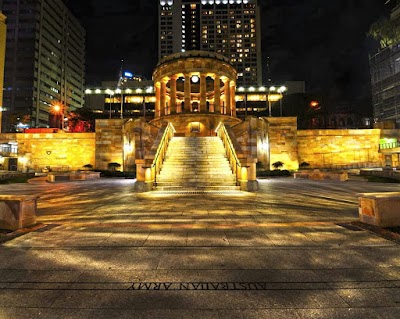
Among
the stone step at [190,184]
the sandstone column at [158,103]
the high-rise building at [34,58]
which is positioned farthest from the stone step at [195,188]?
the high-rise building at [34,58]

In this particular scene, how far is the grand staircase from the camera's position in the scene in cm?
1248

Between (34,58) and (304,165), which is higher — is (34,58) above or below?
above

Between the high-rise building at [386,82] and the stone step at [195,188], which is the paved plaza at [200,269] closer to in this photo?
the stone step at [195,188]

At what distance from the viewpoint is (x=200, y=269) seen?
338 cm

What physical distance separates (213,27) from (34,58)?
3638 inches

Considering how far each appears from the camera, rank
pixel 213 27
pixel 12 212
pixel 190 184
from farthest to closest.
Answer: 1. pixel 213 27
2. pixel 190 184
3. pixel 12 212

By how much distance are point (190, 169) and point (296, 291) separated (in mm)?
11690

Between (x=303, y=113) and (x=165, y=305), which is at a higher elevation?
(x=303, y=113)

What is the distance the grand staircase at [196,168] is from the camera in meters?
12.5

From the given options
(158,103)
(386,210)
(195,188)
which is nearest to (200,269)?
(386,210)

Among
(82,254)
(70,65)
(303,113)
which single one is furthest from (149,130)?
(70,65)

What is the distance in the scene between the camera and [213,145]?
60.7 feet

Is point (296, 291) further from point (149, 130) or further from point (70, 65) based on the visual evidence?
point (70, 65)

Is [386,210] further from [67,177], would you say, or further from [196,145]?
[67,177]
